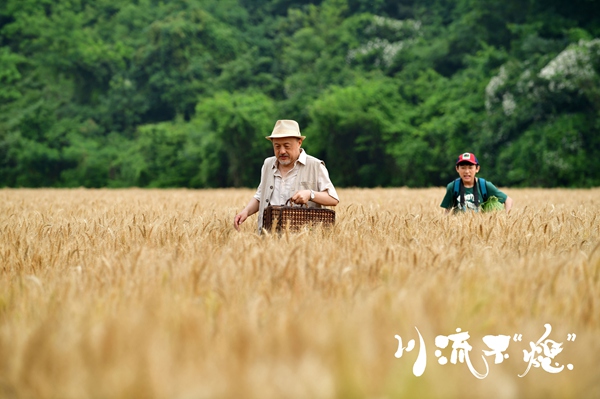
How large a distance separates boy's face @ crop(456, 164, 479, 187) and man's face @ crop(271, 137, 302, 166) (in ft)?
5.60

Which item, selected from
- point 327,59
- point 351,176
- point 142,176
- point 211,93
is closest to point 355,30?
point 327,59

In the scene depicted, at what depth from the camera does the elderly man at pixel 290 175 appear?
4.90 metres

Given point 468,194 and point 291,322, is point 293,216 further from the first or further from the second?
point 291,322

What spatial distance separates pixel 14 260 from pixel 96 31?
150ft

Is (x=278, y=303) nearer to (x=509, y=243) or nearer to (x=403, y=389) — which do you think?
(x=403, y=389)

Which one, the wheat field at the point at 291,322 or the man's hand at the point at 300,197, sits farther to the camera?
the man's hand at the point at 300,197

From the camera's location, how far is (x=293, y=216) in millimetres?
4566

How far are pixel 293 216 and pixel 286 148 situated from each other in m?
0.60

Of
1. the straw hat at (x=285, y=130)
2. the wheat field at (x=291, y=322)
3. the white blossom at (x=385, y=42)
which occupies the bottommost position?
the wheat field at (x=291, y=322)

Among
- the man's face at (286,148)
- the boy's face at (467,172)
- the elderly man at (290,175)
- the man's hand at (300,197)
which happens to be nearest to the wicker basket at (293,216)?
the man's hand at (300,197)

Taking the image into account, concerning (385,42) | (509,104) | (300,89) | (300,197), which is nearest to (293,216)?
(300,197)

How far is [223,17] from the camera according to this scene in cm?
4556

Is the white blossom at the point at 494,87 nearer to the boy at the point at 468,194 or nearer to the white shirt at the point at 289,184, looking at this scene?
the boy at the point at 468,194

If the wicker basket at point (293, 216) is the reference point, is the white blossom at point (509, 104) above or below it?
above
